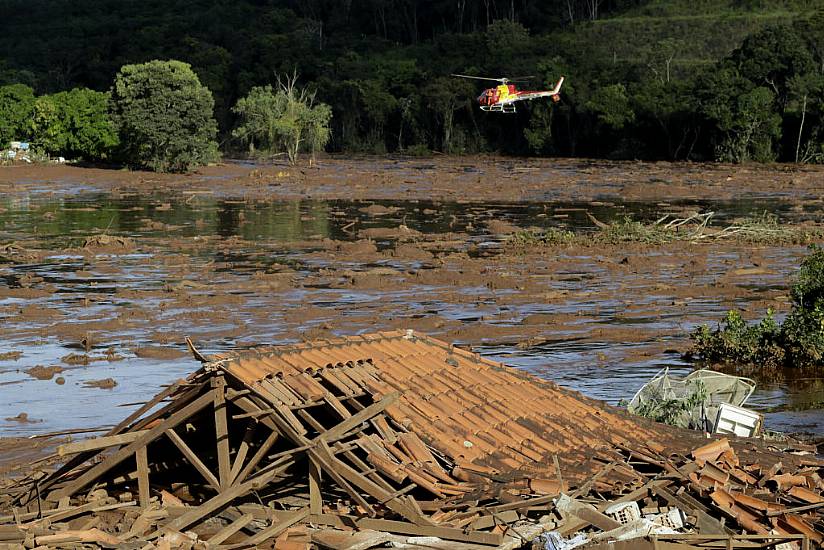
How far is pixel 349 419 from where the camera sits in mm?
8508

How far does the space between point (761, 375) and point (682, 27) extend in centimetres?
8712

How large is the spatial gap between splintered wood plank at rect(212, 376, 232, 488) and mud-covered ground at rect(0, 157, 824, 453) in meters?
5.71

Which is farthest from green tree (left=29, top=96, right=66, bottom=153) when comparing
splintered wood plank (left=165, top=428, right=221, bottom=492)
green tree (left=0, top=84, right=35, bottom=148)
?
splintered wood plank (left=165, top=428, right=221, bottom=492)

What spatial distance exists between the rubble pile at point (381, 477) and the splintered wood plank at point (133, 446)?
0.04ft

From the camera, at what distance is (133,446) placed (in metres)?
8.90

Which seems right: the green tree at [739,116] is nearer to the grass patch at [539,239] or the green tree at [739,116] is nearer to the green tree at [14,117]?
the grass patch at [539,239]

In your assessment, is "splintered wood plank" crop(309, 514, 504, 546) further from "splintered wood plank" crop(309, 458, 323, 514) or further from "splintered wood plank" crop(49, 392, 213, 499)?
"splintered wood plank" crop(49, 392, 213, 499)

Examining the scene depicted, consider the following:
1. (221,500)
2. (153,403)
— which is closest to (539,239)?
(153,403)

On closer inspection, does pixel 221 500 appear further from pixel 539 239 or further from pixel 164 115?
pixel 164 115

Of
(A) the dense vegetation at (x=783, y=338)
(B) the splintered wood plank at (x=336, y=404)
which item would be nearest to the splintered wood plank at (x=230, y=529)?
(B) the splintered wood plank at (x=336, y=404)

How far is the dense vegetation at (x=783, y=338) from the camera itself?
54.7 feet

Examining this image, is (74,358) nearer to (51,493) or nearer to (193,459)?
(51,493)

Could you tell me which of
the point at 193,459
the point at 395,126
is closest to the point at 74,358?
the point at 193,459

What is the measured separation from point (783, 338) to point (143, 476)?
36.6ft
